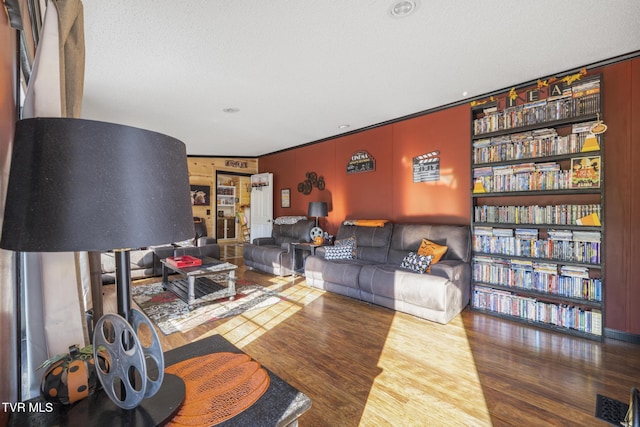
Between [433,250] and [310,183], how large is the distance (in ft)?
10.8

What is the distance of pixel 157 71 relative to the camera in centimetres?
289

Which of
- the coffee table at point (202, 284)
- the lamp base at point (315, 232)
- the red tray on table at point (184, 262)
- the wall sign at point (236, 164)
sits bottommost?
the coffee table at point (202, 284)

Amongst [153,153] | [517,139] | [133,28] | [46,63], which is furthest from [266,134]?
[153,153]

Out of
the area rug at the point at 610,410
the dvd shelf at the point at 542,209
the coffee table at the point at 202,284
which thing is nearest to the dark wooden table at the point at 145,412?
the area rug at the point at 610,410

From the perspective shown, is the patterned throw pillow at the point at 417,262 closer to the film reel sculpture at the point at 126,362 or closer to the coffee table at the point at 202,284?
the coffee table at the point at 202,284

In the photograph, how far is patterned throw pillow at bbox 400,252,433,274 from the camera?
336 cm

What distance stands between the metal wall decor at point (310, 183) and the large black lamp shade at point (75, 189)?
5.34 m

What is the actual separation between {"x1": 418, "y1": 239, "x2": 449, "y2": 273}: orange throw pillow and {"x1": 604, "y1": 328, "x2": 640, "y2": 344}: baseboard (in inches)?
62.2

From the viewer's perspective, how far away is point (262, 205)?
7.38 meters

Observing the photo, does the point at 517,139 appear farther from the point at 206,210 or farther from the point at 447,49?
the point at 206,210

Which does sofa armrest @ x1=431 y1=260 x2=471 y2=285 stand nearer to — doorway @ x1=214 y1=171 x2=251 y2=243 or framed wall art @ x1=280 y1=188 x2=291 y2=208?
framed wall art @ x1=280 y1=188 x2=291 y2=208

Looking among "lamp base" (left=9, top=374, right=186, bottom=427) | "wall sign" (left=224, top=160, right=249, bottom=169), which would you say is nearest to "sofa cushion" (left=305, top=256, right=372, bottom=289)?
"lamp base" (left=9, top=374, right=186, bottom=427)

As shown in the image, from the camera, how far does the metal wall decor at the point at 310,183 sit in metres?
5.93

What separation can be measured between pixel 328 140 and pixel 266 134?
1211mm
